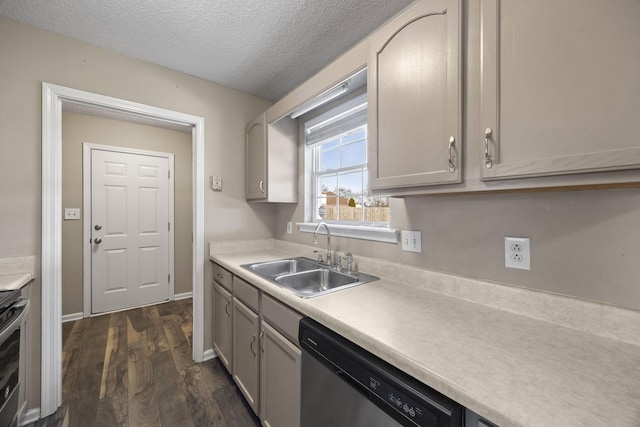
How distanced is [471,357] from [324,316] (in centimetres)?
48

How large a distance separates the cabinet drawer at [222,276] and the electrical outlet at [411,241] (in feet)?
4.00

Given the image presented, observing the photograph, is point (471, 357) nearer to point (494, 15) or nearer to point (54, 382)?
point (494, 15)

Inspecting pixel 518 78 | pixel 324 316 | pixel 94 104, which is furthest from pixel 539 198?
pixel 94 104

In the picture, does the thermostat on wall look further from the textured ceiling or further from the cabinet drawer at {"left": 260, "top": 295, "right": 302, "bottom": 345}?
the cabinet drawer at {"left": 260, "top": 295, "right": 302, "bottom": 345}

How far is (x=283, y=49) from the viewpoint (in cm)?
177

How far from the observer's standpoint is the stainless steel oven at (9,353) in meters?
1.10

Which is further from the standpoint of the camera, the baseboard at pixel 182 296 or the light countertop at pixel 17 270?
the baseboard at pixel 182 296

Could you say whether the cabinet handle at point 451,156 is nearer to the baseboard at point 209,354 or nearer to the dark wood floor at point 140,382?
the dark wood floor at point 140,382

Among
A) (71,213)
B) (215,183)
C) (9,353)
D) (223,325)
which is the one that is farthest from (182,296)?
(9,353)

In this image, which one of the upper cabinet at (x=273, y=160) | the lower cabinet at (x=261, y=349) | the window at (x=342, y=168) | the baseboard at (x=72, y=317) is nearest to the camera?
the lower cabinet at (x=261, y=349)

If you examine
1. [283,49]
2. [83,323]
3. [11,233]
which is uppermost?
[283,49]

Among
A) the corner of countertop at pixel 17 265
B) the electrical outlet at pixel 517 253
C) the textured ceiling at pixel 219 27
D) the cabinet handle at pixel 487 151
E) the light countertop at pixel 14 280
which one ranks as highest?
the textured ceiling at pixel 219 27

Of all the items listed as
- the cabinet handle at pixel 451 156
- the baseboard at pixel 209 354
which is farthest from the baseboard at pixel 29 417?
the cabinet handle at pixel 451 156

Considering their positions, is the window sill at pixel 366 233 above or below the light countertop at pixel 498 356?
above
